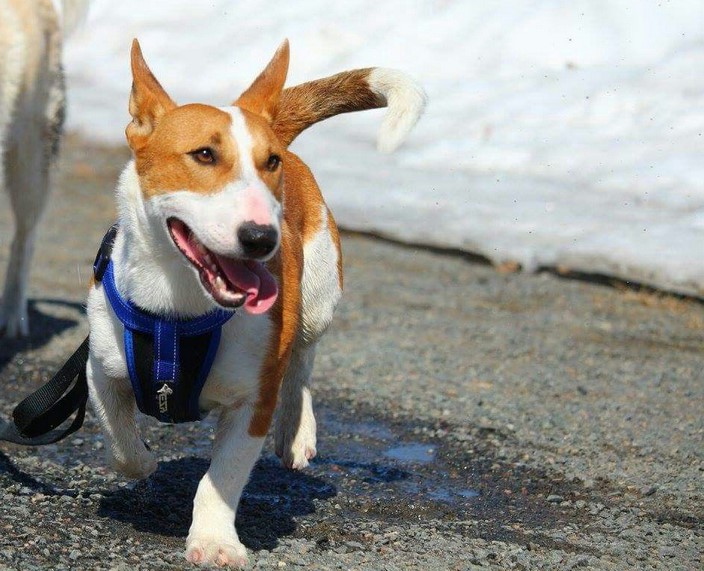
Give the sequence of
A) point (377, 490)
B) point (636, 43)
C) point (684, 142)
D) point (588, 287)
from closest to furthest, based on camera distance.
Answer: point (377, 490) → point (588, 287) → point (684, 142) → point (636, 43)

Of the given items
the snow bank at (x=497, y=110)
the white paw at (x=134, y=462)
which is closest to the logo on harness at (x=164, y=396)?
the white paw at (x=134, y=462)

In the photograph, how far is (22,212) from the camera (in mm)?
6844

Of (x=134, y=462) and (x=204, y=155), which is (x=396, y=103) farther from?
(x=134, y=462)

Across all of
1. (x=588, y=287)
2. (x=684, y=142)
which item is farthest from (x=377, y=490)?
(x=684, y=142)

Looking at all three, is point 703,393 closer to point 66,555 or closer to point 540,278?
point 540,278

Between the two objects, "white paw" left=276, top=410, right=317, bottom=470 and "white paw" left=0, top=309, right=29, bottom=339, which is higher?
"white paw" left=276, top=410, right=317, bottom=470

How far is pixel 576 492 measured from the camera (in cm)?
440

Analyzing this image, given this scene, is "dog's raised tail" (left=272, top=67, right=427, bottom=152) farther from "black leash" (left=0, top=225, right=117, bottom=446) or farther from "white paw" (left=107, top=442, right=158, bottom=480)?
"white paw" (left=107, top=442, right=158, bottom=480)

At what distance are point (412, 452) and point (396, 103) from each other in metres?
1.58

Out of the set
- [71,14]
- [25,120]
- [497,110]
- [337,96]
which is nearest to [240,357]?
[337,96]

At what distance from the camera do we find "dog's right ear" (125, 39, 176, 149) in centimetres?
338

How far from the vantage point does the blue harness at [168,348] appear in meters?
3.34

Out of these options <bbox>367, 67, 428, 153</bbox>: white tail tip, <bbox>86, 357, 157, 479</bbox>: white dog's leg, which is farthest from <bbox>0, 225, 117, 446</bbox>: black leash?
<bbox>367, 67, 428, 153</bbox>: white tail tip

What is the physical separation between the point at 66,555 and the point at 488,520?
58.2 inches
